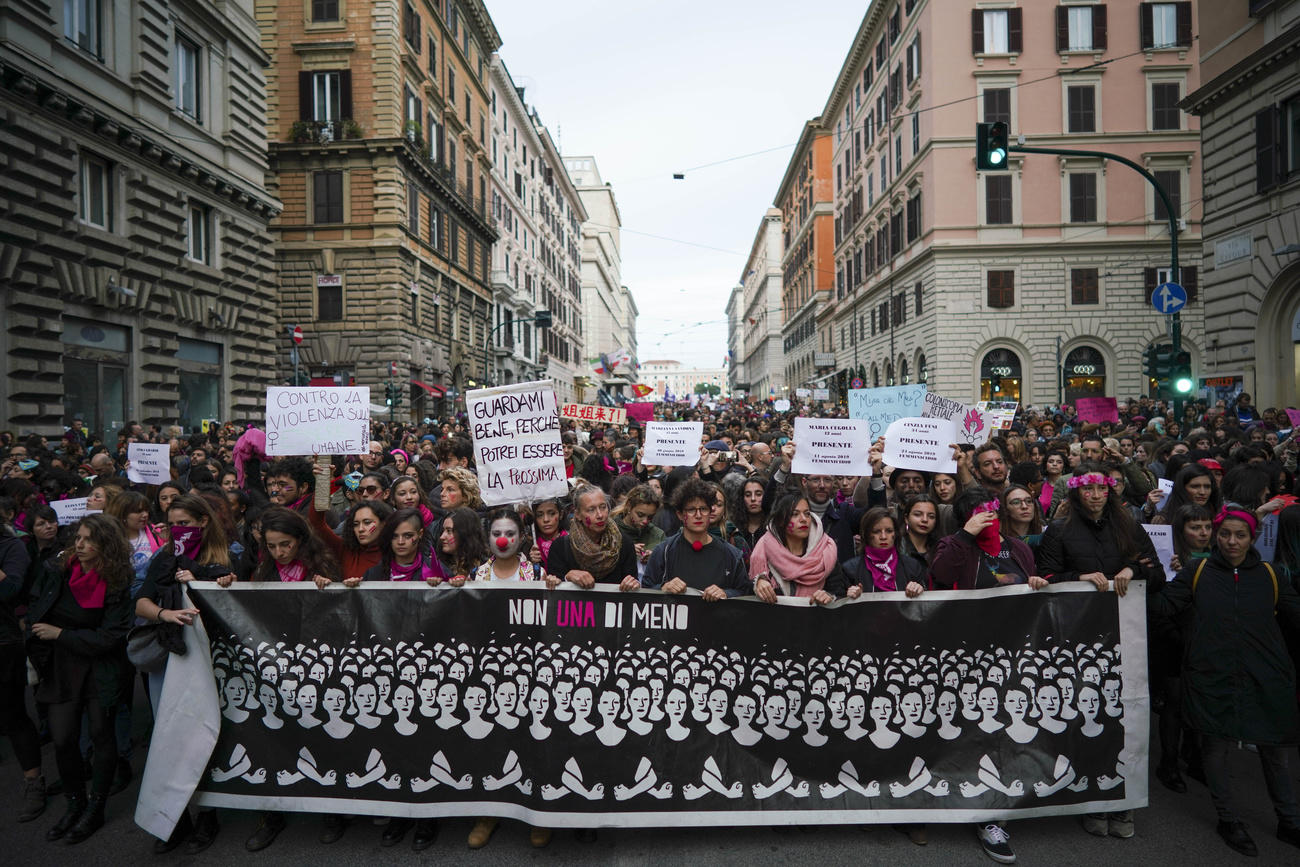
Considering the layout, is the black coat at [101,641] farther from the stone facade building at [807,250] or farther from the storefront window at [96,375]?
the stone facade building at [807,250]

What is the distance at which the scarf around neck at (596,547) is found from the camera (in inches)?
176

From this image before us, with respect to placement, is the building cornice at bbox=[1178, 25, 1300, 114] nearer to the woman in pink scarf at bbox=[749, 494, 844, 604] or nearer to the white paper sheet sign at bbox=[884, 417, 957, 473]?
the white paper sheet sign at bbox=[884, 417, 957, 473]

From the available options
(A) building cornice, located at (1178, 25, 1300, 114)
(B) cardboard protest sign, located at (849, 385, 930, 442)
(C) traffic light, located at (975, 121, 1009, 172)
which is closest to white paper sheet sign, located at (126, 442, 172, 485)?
(B) cardboard protest sign, located at (849, 385, 930, 442)

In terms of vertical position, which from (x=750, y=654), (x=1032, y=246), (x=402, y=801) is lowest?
(x=402, y=801)

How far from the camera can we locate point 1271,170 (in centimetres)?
1725

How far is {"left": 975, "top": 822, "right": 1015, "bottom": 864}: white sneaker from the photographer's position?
384 centimetres

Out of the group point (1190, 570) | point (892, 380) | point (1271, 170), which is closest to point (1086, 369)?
point (892, 380)

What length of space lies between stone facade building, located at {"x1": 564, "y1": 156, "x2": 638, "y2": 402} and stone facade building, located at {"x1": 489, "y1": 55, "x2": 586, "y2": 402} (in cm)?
1164

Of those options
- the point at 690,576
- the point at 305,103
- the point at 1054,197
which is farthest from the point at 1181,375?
the point at 305,103

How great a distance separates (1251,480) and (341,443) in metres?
7.08

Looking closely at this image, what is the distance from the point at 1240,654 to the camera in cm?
406

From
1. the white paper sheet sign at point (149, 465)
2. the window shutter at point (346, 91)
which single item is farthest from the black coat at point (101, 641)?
the window shutter at point (346, 91)

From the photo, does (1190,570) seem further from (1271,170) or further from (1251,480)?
(1271,170)

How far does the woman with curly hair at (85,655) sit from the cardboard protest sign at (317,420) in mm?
2496
